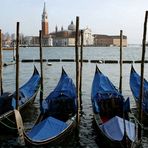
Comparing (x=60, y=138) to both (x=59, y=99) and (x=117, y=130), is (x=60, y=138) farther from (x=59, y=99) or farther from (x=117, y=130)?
(x=59, y=99)

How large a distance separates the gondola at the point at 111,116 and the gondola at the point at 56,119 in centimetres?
107

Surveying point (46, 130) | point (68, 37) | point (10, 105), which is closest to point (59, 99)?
point (10, 105)

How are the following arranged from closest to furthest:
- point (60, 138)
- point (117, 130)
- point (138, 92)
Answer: point (117, 130) < point (60, 138) < point (138, 92)

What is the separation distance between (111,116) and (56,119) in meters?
3.04

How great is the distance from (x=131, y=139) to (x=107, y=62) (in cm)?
4094

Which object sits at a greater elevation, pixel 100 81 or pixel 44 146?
pixel 100 81

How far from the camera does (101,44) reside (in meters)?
193

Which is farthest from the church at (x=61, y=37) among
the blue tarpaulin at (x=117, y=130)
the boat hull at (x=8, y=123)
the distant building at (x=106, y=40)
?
the blue tarpaulin at (x=117, y=130)

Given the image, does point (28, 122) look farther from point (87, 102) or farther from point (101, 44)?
point (101, 44)

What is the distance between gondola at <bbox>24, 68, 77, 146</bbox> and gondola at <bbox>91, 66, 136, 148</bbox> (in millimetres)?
1067

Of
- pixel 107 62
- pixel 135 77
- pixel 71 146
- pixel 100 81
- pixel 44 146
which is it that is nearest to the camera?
pixel 44 146

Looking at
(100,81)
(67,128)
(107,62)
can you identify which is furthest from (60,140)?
(107,62)

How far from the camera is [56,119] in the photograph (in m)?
14.3

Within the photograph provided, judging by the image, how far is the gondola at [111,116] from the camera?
12.9 metres
